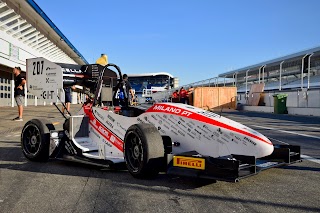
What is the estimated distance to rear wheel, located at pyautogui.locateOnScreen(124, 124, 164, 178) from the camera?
3260mm

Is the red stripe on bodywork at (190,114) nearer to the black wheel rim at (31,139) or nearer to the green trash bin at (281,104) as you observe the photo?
the black wheel rim at (31,139)

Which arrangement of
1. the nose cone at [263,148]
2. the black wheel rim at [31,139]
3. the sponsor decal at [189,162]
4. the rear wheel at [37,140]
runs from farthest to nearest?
1. the black wheel rim at [31,139]
2. the rear wheel at [37,140]
3. the nose cone at [263,148]
4. the sponsor decal at [189,162]

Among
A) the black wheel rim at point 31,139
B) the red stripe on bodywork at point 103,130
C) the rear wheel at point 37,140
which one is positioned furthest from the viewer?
the black wheel rim at point 31,139

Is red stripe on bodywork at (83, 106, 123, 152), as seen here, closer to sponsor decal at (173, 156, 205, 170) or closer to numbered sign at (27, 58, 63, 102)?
numbered sign at (27, 58, 63, 102)

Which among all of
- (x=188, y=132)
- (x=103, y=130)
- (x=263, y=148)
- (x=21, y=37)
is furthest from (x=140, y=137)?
(x=21, y=37)

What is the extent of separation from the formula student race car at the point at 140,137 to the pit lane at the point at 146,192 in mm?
182

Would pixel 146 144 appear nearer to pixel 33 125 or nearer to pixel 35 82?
pixel 33 125

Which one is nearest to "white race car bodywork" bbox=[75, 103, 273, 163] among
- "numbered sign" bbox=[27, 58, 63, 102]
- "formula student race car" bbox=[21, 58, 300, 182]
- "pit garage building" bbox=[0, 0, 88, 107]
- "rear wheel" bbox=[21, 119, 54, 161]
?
"formula student race car" bbox=[21, 58, 300, 182]

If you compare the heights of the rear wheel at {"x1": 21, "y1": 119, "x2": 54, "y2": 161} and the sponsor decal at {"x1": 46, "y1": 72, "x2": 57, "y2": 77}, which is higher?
the sponsor decal at {"x1": 46, "y1": 72, "x2": 57, "y2": 77}

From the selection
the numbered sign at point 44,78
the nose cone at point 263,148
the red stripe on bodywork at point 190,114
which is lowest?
the nose cone at point 263,148

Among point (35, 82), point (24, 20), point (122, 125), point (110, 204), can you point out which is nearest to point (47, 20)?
point (24, 20)

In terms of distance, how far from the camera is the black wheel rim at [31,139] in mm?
4559

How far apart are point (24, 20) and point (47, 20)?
213 centimetres

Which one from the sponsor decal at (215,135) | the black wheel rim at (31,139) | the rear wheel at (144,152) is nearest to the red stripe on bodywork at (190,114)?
the sponsor decal at (215,135)
